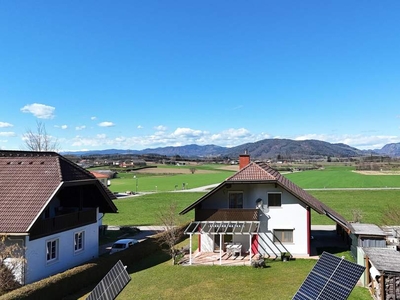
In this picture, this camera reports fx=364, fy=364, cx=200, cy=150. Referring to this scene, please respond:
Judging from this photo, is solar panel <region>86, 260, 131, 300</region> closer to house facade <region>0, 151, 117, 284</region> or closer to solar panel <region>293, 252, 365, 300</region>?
solar panel <region>293, 252, 365, 300</region>

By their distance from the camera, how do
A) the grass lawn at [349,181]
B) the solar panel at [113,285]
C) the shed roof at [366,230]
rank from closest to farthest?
1. the solar panel at [113,285]
2. the shed roof at [366,230]
3. the grass lawn at [349,181]

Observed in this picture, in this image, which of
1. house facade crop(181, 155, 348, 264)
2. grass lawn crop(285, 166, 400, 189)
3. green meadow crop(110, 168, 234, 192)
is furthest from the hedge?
grass lawn crop(285, 166, 400, 189)

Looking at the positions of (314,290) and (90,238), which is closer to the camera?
(314,290)

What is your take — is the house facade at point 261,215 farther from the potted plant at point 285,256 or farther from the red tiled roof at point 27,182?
the red tiled roof at point 27,182

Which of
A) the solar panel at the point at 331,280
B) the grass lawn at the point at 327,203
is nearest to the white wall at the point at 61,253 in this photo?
the solar panel at the point at 331,280

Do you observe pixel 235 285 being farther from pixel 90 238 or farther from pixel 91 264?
pixel 90 238

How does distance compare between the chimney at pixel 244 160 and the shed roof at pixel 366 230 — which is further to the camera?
the chimney at pixel 244 160

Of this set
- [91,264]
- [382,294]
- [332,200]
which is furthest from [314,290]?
[332,200]
